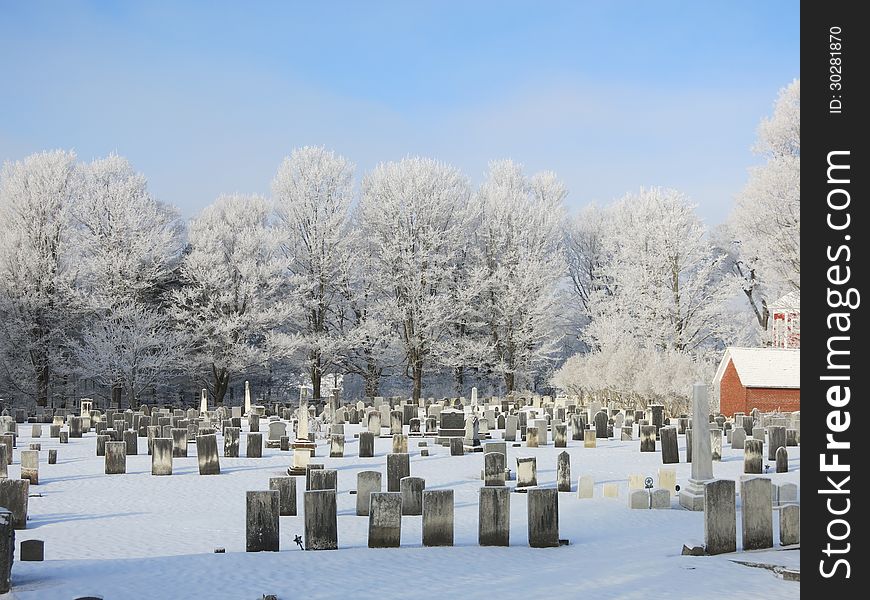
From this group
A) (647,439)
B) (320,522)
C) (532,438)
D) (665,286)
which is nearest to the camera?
(320,522)

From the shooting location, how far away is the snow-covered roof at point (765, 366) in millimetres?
30406

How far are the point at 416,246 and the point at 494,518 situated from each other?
32.7 meters

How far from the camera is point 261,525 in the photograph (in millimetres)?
10273

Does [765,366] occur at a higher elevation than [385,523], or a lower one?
higher

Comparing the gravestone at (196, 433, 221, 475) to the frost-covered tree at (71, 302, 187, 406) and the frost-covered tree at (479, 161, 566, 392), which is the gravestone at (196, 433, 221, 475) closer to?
the frost-covered tree at (71, 302, 187, 406)

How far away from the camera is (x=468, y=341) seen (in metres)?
42.5

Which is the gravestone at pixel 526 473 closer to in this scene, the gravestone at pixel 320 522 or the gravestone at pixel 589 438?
the gravestone at pixel 320 522

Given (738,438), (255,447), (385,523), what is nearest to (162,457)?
(255,447)

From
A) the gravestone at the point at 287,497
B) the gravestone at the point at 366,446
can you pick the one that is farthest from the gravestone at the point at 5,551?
the gravestone at the point at 366,446

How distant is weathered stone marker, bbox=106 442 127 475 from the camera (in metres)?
17.0

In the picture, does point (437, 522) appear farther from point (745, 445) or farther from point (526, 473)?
point (745, 445)

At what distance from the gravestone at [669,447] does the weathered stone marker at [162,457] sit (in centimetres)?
969

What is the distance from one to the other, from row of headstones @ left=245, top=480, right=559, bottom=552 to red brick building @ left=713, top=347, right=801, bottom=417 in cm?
2150
